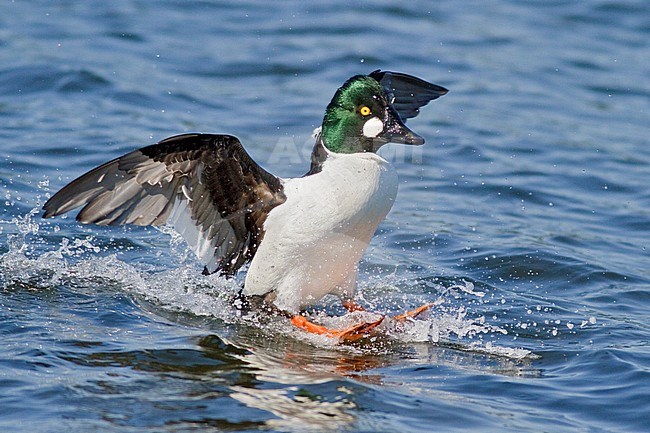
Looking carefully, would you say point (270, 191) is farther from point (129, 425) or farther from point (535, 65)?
point (535, 65)

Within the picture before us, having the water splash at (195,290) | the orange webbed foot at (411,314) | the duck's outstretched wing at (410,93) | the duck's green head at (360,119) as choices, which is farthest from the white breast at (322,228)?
the duck's outstretched wing at (410,93)

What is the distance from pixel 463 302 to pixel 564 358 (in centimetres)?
120

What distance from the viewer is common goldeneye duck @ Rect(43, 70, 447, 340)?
20.7ft

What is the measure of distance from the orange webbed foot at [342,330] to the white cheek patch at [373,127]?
1.16 m

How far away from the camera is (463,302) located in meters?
7.38

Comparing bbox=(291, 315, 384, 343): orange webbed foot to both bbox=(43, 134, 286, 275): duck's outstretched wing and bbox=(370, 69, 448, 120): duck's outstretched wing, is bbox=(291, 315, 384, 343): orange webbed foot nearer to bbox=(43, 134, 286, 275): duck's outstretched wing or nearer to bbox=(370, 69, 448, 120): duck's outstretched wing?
bbox=(43, 134, 286, 275): duck's outstretched wing

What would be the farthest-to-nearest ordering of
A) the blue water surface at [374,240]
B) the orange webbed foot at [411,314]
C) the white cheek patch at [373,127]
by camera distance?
1. the orange webbed foot at [411,314]
2. the white cheek patch at [373,127]
3. the blue water surface at [374,240]

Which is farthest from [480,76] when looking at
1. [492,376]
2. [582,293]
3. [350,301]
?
[492,376]

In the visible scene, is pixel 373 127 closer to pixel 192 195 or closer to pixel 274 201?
pixel 274 201

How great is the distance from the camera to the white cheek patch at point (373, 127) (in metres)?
6.51

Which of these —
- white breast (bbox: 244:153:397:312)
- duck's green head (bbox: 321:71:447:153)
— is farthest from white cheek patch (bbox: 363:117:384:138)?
white breast (bbox: 244:153:397:312)

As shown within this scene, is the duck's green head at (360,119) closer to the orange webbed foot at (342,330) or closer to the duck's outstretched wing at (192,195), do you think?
the duck's outstretched wing at (192,195)

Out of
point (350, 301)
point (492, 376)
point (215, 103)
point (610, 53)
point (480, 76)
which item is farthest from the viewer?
point (610, 53)

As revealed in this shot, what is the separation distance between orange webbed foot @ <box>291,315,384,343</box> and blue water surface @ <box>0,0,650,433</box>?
77 millimetres
